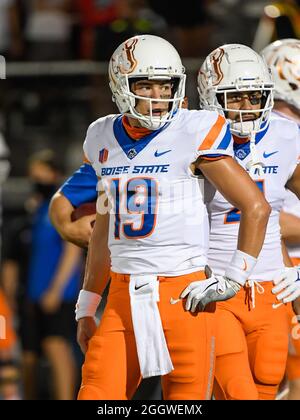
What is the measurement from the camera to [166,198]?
4.36m

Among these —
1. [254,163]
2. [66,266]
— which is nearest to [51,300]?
[66,266]

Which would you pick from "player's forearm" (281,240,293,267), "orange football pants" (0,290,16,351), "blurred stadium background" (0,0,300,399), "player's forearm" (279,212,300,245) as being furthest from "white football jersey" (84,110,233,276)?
"blurred stadium background" (0,0,300,399)

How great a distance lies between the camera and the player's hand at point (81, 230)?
202 inches

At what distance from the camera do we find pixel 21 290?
26.5 feet

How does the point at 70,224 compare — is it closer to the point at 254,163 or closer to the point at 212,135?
the point at 254,163

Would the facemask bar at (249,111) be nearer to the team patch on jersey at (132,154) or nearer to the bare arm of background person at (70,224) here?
the team patch on jersey at (132,154)

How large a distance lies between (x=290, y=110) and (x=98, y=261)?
1.37 meters

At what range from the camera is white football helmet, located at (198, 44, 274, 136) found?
4770mm

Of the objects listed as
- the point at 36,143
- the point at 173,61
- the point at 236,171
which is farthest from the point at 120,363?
the point at 36,143

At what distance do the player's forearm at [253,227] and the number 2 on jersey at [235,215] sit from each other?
0.43m

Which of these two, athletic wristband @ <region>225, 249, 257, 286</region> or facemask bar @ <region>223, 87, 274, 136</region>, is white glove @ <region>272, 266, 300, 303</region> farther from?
facemask bar @ <region>223, 87, 274, 136</region>
